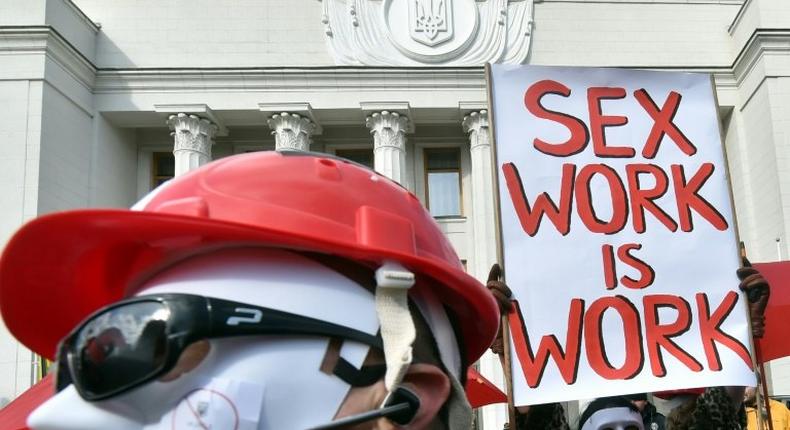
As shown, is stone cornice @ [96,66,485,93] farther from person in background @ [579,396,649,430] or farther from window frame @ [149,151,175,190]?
person in background @ [579,396,649,430]

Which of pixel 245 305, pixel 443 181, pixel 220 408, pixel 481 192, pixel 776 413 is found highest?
pixel 443 181

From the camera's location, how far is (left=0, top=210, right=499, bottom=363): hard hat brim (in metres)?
1.02

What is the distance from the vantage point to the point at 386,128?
21359 millimetres

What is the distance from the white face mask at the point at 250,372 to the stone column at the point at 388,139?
20031 millimetres

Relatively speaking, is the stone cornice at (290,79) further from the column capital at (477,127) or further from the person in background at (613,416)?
the person in background at (613,416)

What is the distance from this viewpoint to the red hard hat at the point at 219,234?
3.39ft

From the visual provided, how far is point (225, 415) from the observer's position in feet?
3.09

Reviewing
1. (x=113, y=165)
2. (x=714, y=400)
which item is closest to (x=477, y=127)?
(x=113, y=165)

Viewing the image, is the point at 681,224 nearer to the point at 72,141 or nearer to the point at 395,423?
the point at 395,423

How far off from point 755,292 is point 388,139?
18.0 metres

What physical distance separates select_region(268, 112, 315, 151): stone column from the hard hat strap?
2015cm

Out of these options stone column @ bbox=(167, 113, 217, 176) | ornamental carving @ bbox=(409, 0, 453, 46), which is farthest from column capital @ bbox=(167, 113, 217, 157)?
ornamental carving @ bbox=(409, 0, 453, 46)

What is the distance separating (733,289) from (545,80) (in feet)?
3.64

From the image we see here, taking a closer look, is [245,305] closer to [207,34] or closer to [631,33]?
[207,34]
